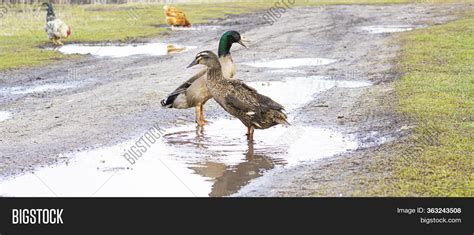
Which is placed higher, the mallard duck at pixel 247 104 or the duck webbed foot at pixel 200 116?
the mallard duck at pixel 247 104

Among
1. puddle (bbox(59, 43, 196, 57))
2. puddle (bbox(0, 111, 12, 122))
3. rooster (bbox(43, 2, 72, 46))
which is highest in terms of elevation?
puddle (bbox(0, 111, 12, 122))

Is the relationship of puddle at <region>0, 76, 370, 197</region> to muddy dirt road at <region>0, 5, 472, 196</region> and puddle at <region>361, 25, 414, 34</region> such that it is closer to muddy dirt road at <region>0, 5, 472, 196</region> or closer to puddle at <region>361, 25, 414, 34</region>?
muddy dirt road at <region>0, 5, 472, 196</region>

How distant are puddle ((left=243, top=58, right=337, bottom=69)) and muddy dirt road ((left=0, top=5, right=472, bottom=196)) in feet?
0.09

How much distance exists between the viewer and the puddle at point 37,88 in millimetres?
17281

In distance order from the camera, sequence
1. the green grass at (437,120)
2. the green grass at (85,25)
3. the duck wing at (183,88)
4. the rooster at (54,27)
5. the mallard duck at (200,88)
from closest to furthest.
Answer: the green grass at (437,120) < the mallard duck at (200,88) < the duck wing at (183,88) < the green grass at (85,25) < the rooster at (54,27)

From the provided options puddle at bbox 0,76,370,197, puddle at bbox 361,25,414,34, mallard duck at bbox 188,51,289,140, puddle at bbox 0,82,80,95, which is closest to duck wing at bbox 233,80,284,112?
mallard duck at bbox 188,51,289,140

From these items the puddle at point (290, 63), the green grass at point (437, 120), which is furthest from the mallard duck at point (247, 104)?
the puddle at point (290, 63)

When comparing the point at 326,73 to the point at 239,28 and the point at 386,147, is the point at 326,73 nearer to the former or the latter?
the point at 386,147

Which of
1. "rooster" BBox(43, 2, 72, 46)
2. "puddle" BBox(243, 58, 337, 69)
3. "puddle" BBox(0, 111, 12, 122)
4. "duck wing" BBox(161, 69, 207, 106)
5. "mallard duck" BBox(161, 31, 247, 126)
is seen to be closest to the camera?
"mallard duck" BBox(161, 31, 247, 126)

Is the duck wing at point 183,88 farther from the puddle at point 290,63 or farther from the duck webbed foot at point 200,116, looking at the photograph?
the puddle at point 290,63

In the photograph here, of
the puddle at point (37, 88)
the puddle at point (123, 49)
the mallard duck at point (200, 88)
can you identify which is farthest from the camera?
the puddle at point (123, 49)

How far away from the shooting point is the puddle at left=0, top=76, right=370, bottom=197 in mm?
8922

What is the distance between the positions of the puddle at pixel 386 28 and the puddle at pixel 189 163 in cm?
1895

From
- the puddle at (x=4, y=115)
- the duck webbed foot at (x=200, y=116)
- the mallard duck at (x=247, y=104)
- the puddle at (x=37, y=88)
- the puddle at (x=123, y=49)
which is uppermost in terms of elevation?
the mallard duck at (x=247, y=104)
